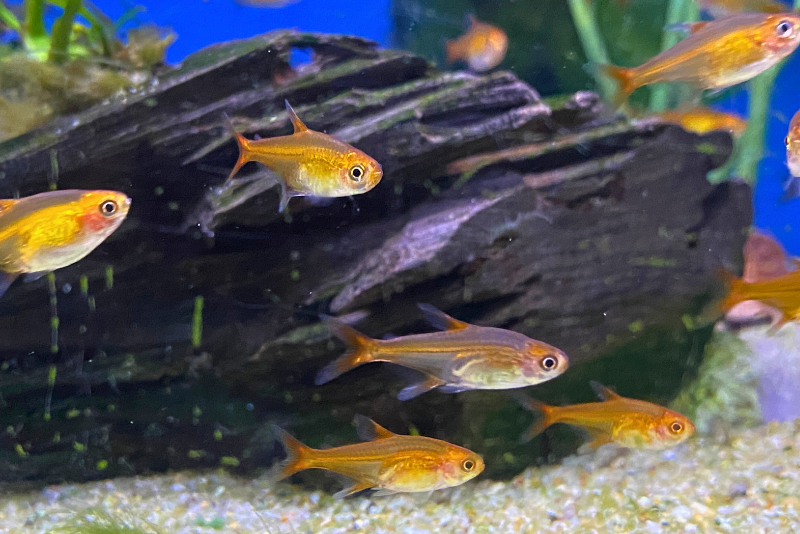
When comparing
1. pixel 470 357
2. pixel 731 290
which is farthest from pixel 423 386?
pixel 731 290

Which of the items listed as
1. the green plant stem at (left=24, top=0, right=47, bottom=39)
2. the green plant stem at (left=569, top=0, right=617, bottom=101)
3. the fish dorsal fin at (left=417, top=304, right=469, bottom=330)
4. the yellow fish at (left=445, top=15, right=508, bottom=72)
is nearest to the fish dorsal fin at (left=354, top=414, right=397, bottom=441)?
the fish dorsal fin at (left=417, top=304, right=469, bottom=330)

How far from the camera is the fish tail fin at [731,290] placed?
2414 mm

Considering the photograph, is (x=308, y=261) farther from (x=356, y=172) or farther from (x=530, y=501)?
(x=530, y=501)

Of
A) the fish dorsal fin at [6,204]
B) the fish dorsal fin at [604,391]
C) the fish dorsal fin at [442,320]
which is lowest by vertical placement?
the fish dorsal fin at [604,391]

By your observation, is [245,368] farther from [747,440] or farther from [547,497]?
[747,440]

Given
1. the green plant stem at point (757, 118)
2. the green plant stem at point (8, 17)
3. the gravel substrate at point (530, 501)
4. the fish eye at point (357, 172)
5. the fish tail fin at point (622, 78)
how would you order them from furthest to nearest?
the green plant stem at point (757, 118), the green plant stem at point (8, 17), the gravel substrate at point (530, 501), the fish tail fin at point (622, 78), the fish eye at point (357, 172)

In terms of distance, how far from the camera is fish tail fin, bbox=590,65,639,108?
2.58 m

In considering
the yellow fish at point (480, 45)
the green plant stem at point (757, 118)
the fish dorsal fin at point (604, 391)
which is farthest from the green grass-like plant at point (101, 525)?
the green plant stem at point (757, 118)

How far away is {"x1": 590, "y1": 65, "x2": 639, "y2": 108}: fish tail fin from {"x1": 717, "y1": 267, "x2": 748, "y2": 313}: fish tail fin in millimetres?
1026

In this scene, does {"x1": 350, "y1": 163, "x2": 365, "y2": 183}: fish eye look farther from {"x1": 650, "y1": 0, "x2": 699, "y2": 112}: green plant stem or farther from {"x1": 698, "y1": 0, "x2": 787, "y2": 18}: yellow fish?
{"x1": 650, "y1": 0, "x2": 699, "y2": 112}: green plant stem

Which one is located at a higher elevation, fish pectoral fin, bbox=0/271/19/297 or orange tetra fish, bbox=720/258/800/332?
fish pectoral fin, bbox=0/271/19/297

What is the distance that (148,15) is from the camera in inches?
186

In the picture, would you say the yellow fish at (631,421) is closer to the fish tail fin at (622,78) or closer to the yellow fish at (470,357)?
the yellow fish at (470,357)

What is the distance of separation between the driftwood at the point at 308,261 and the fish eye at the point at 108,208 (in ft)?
4.25
